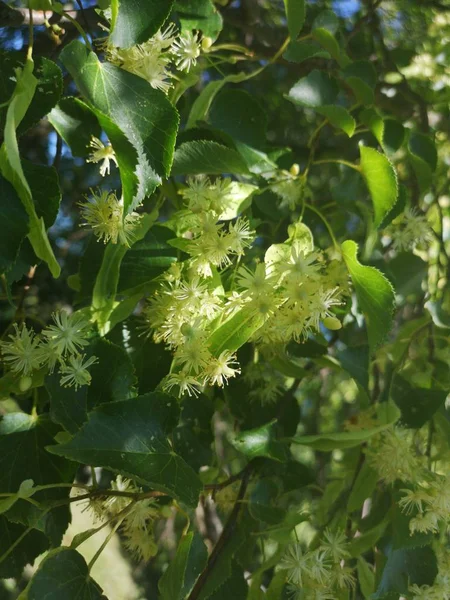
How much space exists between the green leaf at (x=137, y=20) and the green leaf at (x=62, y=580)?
43 centimetres

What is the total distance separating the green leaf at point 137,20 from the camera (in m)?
0.57

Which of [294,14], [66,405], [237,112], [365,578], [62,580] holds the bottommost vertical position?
[365,578]

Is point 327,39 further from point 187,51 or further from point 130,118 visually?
point 130,118

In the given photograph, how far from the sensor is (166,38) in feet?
2.15

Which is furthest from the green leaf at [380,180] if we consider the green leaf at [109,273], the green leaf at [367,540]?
the green leaf at [367,540]

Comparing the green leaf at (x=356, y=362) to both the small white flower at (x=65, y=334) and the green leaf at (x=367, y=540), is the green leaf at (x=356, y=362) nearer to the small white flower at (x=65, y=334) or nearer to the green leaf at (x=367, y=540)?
the green leaf at (x=367, y=540)

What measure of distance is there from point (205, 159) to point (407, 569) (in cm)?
48

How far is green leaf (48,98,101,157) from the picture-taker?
0.61 metres

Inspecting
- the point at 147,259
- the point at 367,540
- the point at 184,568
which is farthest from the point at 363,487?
the point at 147,259

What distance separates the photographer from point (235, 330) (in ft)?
1.97

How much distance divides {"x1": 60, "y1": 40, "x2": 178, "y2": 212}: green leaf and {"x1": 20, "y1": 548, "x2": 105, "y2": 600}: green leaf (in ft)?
1.02

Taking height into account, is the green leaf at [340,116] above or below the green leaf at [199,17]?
below

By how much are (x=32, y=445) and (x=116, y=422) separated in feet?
0.43

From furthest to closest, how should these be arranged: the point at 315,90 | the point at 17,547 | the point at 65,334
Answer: the point at 315,90
the point at 17,547
the point at 65,334
